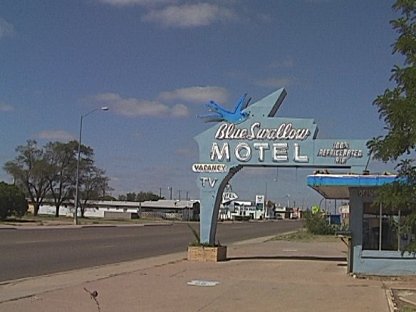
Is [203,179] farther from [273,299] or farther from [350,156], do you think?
[273,299]

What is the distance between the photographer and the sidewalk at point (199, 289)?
1341 centimetres

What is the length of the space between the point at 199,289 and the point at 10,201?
183 ft

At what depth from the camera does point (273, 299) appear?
14.7 meters

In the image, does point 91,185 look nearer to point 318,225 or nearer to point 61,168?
point 61,168

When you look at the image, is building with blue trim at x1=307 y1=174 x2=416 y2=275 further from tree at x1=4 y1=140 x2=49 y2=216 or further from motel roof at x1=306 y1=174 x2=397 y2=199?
tree at x1=4 y1=140 x2=49 y2=216

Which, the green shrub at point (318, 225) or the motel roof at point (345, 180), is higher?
the motel roof at point (345, 180)

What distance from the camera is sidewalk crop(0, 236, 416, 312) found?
13.4 metres

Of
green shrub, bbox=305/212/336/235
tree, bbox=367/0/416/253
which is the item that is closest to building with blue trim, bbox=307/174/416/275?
tree, bbox=367/0/416/253

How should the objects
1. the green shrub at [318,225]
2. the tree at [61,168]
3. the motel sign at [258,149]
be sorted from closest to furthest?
the motel sign at [258,149], the green shrub at [318,225], the tree at [61,168]

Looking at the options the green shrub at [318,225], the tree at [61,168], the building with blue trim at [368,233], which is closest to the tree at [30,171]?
the tree at [61,168]

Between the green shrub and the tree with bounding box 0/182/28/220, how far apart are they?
90.9 feet

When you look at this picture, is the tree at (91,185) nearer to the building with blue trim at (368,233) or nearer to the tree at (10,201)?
the tree at (10,201)

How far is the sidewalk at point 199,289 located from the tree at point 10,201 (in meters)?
46.7

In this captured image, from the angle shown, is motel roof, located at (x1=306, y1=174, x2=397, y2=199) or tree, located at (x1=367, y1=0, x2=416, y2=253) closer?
tree, located at (x1=367, y1=0, x2=416, y2=253)
